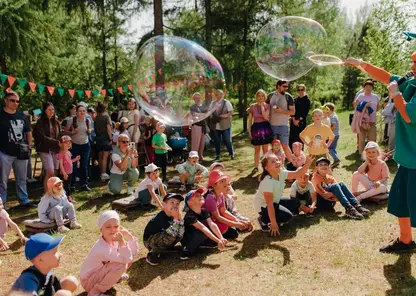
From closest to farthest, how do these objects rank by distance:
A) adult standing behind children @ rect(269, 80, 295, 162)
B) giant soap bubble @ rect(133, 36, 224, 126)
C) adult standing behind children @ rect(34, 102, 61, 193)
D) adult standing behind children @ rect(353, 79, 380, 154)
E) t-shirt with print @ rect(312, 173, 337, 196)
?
1. giant soap bubble @ rect(133, 36, 224, 126)
2. t-shirt with print @ rect(312, 173, 337, 196)
3. adult standing behind children @ rect(34, 102, 61, 193)
4. adult standing behind children @ rect(269, 80, 295, 162)
5. adult standing behind children @ rect(353, 79, 380, 154)

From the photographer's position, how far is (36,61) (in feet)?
37.2

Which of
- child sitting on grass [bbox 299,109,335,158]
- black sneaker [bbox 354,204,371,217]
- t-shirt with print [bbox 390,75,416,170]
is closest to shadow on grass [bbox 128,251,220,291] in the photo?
t-shirt with print [bbox 390,75,416,170]

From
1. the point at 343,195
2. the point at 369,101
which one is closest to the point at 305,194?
the point at 343,195

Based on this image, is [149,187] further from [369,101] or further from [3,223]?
[369,101]

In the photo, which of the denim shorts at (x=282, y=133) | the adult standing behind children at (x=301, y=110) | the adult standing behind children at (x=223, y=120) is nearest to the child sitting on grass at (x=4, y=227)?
the denim shorts at (x=282, y=133)

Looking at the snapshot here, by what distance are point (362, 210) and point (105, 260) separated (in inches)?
156

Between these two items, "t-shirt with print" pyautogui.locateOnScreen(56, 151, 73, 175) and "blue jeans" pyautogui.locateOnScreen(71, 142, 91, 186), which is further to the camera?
"blue jeans" pyautogui.locateOnScreen(71, 142, 91, 186)

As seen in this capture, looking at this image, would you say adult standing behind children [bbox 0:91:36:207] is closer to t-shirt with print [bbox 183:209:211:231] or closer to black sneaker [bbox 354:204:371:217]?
t-shirt with print [bbox 183:209:211:231]

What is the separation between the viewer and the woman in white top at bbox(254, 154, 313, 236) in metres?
5.41

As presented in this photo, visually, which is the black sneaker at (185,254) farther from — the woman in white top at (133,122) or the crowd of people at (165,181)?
the woman in white top at (133,122)

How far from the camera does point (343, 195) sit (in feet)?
20.0

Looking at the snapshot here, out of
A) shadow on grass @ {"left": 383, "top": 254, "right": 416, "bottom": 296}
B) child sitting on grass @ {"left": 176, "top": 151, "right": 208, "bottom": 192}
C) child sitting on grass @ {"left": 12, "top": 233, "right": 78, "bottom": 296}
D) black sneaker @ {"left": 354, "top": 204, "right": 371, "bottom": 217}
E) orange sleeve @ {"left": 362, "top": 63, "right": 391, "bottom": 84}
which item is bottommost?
shadow on grass @ {"left": 383, "top": 254, "right": 416, "bottom": 296}

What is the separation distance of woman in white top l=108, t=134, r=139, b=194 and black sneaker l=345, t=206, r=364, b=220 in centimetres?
418

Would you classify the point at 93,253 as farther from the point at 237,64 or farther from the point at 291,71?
the point at 237,64
